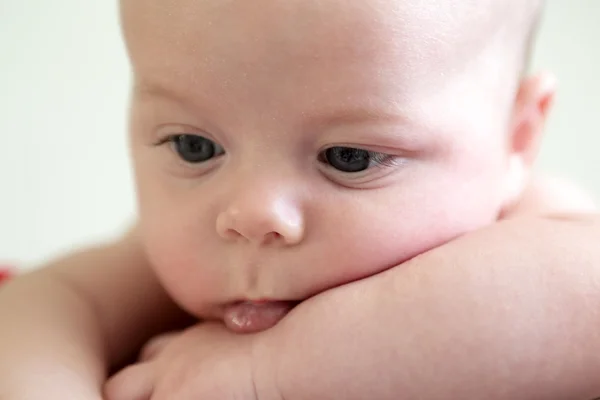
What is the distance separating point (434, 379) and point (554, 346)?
0.23 ft

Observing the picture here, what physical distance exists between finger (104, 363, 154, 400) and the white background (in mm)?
669

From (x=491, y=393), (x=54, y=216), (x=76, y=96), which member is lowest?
(x=491, y=393)

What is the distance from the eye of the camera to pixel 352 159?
527mm

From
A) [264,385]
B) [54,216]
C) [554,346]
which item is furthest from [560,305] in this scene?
[54,216]

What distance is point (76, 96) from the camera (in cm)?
128

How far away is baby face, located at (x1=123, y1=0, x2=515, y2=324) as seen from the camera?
0.49 metres

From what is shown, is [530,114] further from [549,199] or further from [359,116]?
[359,116]

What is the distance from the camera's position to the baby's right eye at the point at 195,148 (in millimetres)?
556

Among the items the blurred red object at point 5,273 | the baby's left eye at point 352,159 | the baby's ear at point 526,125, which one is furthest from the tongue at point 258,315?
the blurred red object at point 5,273

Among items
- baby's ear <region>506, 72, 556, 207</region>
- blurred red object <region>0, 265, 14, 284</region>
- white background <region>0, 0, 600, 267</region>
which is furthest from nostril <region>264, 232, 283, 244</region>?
white background <region>0, 0, 600, 267</region>

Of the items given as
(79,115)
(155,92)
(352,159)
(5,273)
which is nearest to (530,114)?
(352,159)

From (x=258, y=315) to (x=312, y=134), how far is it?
134 mm

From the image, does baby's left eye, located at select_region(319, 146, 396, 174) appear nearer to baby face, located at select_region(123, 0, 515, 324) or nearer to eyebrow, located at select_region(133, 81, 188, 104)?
baby face, located at select_region(123, 0, 515, 324)

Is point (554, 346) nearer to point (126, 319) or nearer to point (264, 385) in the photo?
point (264, 385)
